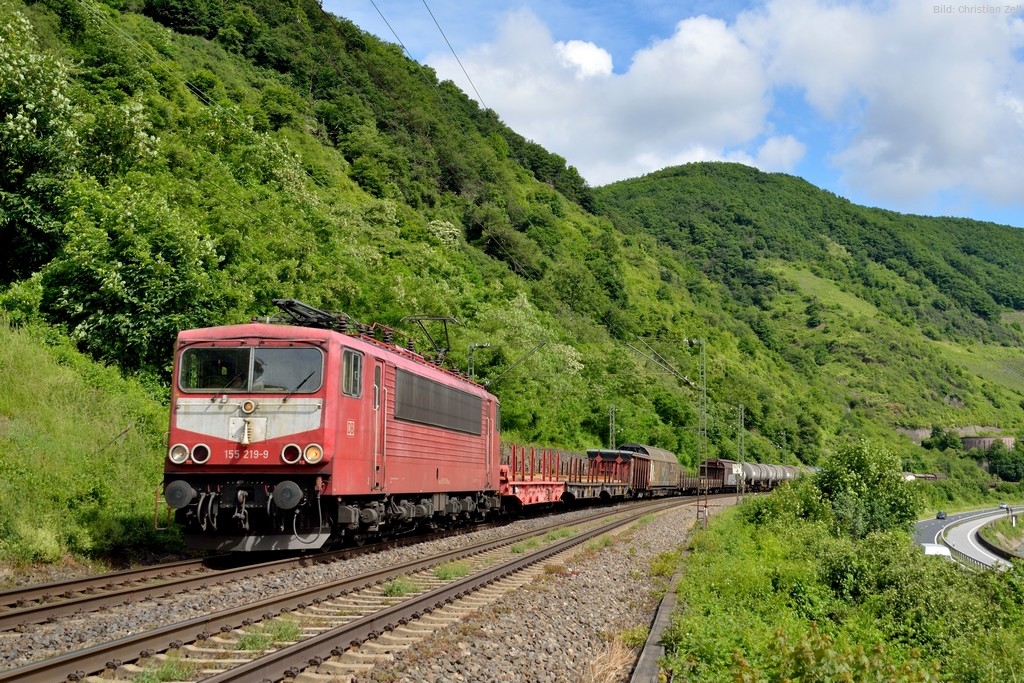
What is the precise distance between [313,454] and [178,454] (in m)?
2.22

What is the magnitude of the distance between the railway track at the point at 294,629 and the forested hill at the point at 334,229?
13.4 metres

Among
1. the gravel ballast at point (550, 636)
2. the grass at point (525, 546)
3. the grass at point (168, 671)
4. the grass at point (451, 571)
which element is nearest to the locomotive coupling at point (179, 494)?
the grass at point (451, 571)

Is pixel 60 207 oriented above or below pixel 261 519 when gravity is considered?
above

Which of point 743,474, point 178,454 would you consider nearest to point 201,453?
point 178,454

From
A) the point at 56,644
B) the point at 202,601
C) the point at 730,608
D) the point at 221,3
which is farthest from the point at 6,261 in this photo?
the point at 221,3

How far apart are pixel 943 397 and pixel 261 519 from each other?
642 feet

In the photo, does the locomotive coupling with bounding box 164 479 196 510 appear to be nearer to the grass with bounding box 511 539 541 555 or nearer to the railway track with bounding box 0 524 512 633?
the railway track with bounding box 0 524 512 633

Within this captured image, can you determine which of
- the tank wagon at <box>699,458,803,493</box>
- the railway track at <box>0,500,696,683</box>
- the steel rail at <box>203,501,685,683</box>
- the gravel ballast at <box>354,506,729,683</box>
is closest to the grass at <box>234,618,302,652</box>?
A: the railway track at <box>0,500,696,683</box>

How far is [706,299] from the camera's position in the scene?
15212 centimetres

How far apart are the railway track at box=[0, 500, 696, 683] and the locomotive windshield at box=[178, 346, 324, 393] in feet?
11.3

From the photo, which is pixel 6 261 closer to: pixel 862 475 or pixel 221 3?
pixel 862 475

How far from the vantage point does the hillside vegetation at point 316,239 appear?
23.8m

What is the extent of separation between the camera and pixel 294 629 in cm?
961

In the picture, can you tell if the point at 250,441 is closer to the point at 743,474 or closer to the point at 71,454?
the point at 71,454
